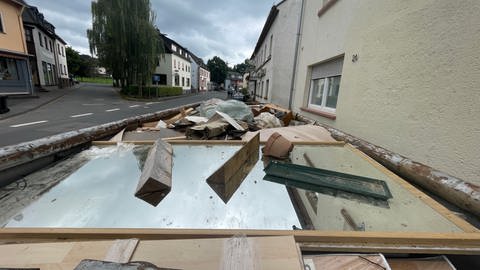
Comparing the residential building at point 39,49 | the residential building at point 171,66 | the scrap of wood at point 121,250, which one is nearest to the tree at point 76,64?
the residential building at point 171,66

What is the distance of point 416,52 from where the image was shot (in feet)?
6.25

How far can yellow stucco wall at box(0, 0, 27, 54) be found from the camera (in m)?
11.4

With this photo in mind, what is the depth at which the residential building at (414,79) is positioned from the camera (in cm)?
147

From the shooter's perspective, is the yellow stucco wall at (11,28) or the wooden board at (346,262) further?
the yellow stucco wall at (11,28)

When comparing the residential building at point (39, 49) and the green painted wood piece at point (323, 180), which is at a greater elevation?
the residential building at point (39, 49)

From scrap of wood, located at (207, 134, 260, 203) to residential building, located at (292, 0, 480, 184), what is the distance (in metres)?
1.54

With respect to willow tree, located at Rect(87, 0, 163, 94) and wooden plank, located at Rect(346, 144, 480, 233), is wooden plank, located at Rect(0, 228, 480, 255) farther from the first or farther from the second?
willow tree, located at Rect(87, 0, 163, 94)

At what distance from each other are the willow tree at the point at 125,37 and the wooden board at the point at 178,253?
18.7 metres

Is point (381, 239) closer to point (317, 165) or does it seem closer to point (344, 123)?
point (317, 165)

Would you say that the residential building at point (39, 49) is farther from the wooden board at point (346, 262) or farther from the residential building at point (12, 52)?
the wooden board at point (346, 262)

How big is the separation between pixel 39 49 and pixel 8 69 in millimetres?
7700

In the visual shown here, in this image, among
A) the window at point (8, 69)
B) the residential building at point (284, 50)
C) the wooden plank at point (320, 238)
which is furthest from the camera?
the window at point (8, 69)

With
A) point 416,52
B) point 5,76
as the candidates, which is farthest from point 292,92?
point 5,76

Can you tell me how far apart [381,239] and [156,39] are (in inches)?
793
